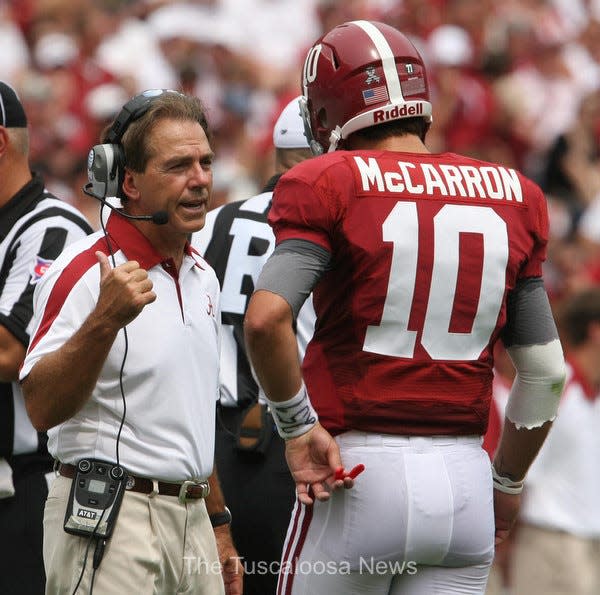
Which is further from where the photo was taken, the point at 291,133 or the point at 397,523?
the point at 291,133

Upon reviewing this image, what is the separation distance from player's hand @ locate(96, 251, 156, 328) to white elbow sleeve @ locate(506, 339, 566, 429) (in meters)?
1.24

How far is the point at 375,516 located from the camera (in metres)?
3.97

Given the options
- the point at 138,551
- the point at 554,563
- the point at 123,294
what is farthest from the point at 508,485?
the point at 554,563

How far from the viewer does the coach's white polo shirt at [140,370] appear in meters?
3.96

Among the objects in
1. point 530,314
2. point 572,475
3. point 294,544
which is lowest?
point 572,475

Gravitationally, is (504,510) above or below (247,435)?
above

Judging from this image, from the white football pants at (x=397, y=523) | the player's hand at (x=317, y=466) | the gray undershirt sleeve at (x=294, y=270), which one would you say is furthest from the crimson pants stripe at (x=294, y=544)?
the gray undershirt sleeve at (x=294, y=270)

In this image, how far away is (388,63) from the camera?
4.19 metres

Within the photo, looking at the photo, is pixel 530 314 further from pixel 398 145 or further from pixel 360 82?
pixel 360 82

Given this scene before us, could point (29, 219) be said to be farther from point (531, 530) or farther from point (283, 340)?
point (531, 530)

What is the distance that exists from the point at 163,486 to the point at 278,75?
10.5 m

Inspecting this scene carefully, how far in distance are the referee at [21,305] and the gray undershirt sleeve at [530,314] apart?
1.77 meters

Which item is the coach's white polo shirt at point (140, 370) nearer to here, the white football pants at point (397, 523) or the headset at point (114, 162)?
the headset at point (114, 162)

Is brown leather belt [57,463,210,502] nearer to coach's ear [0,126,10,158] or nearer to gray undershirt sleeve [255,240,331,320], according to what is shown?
gray undershirt sleeve [255,240,331,320]
